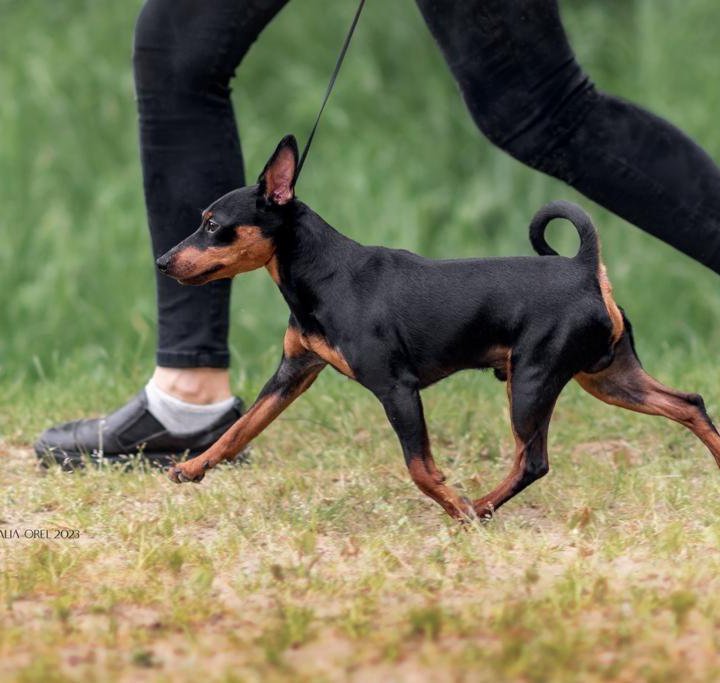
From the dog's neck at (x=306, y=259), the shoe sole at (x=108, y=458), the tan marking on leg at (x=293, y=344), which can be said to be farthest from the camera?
the shoe sole at (x=108, y=458)

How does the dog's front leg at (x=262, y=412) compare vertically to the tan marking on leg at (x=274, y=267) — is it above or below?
below

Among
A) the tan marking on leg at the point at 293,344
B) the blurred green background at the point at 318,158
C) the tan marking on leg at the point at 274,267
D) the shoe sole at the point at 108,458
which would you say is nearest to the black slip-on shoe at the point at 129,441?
the shoe sole at the point at 108,458

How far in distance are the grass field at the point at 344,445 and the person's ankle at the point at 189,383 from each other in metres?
0.28

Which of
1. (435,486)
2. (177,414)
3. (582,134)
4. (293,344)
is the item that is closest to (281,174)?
(293,344)

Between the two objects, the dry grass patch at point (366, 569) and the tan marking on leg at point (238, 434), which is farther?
the tan marking on leg at point (238, 434)

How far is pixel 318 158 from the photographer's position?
8031 mm

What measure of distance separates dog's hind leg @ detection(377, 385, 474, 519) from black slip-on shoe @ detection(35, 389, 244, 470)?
1038 mm

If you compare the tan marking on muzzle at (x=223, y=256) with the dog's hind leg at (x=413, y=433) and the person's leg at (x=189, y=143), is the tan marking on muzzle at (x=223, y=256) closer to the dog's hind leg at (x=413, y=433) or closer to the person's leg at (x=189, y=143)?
the dog's hind leg at (x=413, y=433)

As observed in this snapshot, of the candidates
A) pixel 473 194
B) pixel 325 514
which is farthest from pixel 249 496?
pixel 473 194

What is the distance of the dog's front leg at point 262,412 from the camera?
141 inches

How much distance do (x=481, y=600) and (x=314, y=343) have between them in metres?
0.91

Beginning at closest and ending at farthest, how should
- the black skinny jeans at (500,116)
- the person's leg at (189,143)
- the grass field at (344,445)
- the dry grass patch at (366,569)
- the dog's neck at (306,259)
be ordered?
the dry grass patch at (366,569), the grass field at (344,445), the dog's neck at (306,259), the black skinny jeans at (500,116), the person's leg at (189,143)

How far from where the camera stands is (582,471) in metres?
3.97

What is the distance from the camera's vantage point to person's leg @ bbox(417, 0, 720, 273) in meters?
3.77
